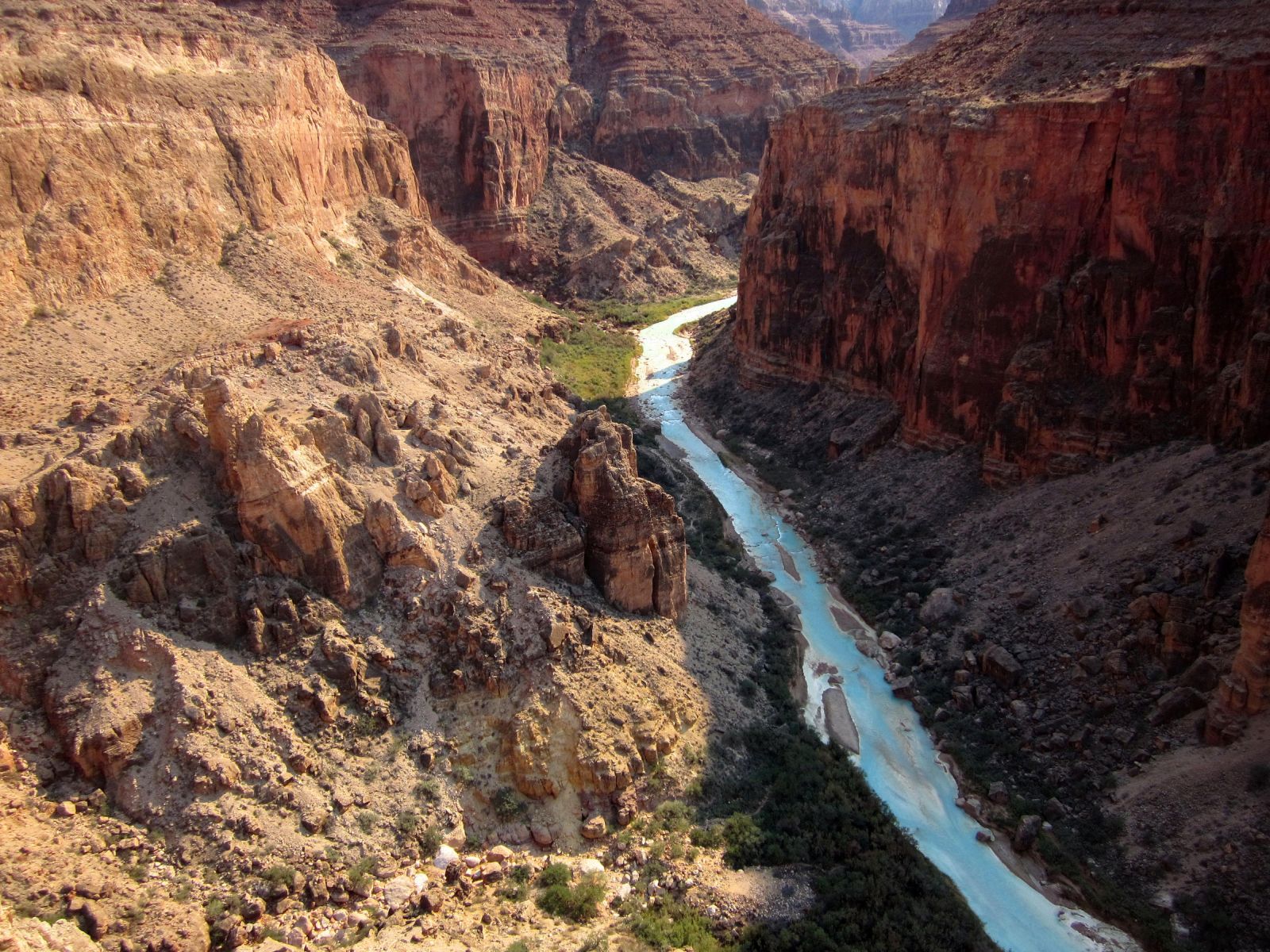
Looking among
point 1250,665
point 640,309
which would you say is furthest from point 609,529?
point 640,309

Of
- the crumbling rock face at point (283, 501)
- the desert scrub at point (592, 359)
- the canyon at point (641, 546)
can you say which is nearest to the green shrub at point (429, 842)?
the canyon at point (641, 546)

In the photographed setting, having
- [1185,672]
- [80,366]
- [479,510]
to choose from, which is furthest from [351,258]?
[1185,672]

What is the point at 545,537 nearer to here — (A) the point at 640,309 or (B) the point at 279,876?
(B) the point at 279,876

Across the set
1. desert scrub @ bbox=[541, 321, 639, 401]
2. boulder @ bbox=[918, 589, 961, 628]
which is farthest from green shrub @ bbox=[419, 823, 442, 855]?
desert scrub @ bbox=[541, 321, 639, 401]

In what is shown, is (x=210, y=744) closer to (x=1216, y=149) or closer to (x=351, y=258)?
(x=351, y=258)

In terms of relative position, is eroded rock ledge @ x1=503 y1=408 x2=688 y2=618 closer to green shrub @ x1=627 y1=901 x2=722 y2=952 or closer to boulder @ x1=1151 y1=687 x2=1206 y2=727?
green shrub @ x1=627 y1=901 x2=722 y2=952

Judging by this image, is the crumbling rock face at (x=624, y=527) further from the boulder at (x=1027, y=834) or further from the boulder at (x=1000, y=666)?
the boulder at (x=1027, y=834)
